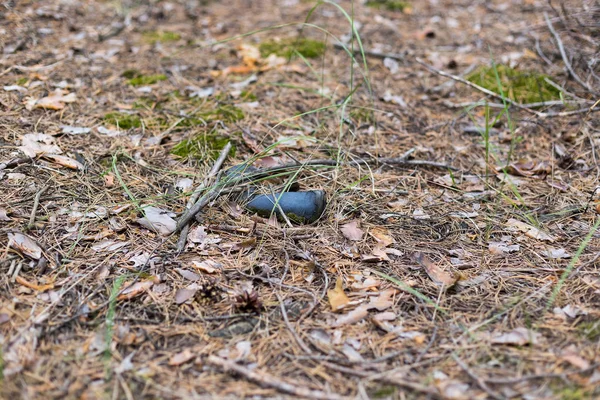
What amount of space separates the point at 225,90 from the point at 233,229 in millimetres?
1522

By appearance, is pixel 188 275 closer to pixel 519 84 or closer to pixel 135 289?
pixel 135 289

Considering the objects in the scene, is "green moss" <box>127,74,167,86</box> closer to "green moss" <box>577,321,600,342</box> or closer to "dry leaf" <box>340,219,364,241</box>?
"dry leaf" <box>340,219,364,241</box>

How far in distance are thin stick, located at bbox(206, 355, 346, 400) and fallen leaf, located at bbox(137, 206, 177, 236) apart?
80 cm

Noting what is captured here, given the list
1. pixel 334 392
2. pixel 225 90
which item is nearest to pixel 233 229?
pixel 334 392

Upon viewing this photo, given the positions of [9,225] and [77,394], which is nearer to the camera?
[77,394]

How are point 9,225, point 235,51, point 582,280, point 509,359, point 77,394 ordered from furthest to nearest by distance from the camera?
point 235,51
point 9,225
point 582,280
point 509,359
point 77,394

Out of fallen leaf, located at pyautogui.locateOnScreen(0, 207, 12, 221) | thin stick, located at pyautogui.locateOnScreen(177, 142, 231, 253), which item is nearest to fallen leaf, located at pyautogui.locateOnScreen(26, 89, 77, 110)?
fallen leaf, located at pyautogui.locateOnScreen(0, 207, 12, 221)

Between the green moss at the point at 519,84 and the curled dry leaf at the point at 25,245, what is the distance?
317cm

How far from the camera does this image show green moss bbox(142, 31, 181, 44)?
4.45 m

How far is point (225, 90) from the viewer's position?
3.62 metres

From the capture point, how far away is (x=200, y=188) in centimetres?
259

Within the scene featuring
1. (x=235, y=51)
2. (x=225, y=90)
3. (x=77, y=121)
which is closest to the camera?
(x=77, y=121)

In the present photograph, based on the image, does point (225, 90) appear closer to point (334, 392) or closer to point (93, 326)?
point (93, 326)

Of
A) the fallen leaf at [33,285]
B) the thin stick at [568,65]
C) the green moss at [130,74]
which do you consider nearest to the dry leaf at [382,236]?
the fallen leaf at [33,285]
